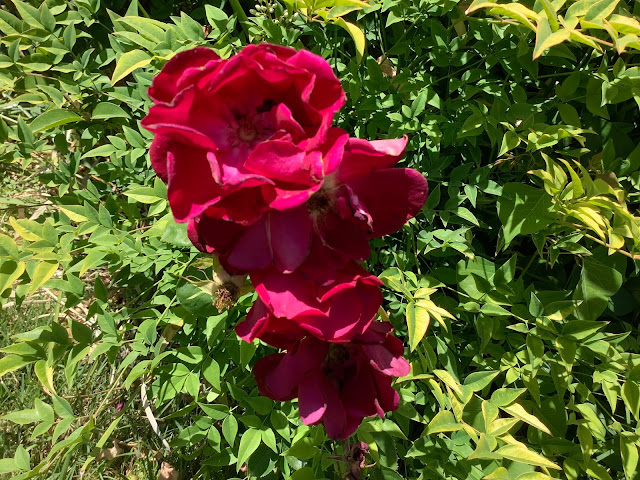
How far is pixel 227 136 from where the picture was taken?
2.37 ft

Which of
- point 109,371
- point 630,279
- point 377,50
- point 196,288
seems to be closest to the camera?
point 196,288

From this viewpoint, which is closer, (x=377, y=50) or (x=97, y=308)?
(x=97, y=308)

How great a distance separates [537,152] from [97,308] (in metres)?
1.12

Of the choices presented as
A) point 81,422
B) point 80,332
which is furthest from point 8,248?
point 81,422

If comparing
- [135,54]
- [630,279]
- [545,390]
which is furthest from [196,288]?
[630,279]

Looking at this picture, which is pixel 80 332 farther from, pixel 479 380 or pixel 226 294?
pixel 479 380

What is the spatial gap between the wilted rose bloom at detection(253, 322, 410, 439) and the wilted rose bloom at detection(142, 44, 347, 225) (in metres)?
0.25

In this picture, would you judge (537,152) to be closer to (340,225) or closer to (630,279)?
(630,279)

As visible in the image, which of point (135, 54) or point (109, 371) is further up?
point (135, 54)

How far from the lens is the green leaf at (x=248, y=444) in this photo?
3.81 ft

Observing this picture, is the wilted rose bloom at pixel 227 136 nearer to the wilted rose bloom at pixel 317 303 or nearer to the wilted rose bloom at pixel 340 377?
the wilted rose bloom at pixel 317 303

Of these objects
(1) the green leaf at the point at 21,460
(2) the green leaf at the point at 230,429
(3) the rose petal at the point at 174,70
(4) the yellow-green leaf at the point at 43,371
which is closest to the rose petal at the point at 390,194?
(3) the rose petal at the point at 174,70

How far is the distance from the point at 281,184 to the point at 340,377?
337mm

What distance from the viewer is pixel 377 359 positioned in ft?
2.68
